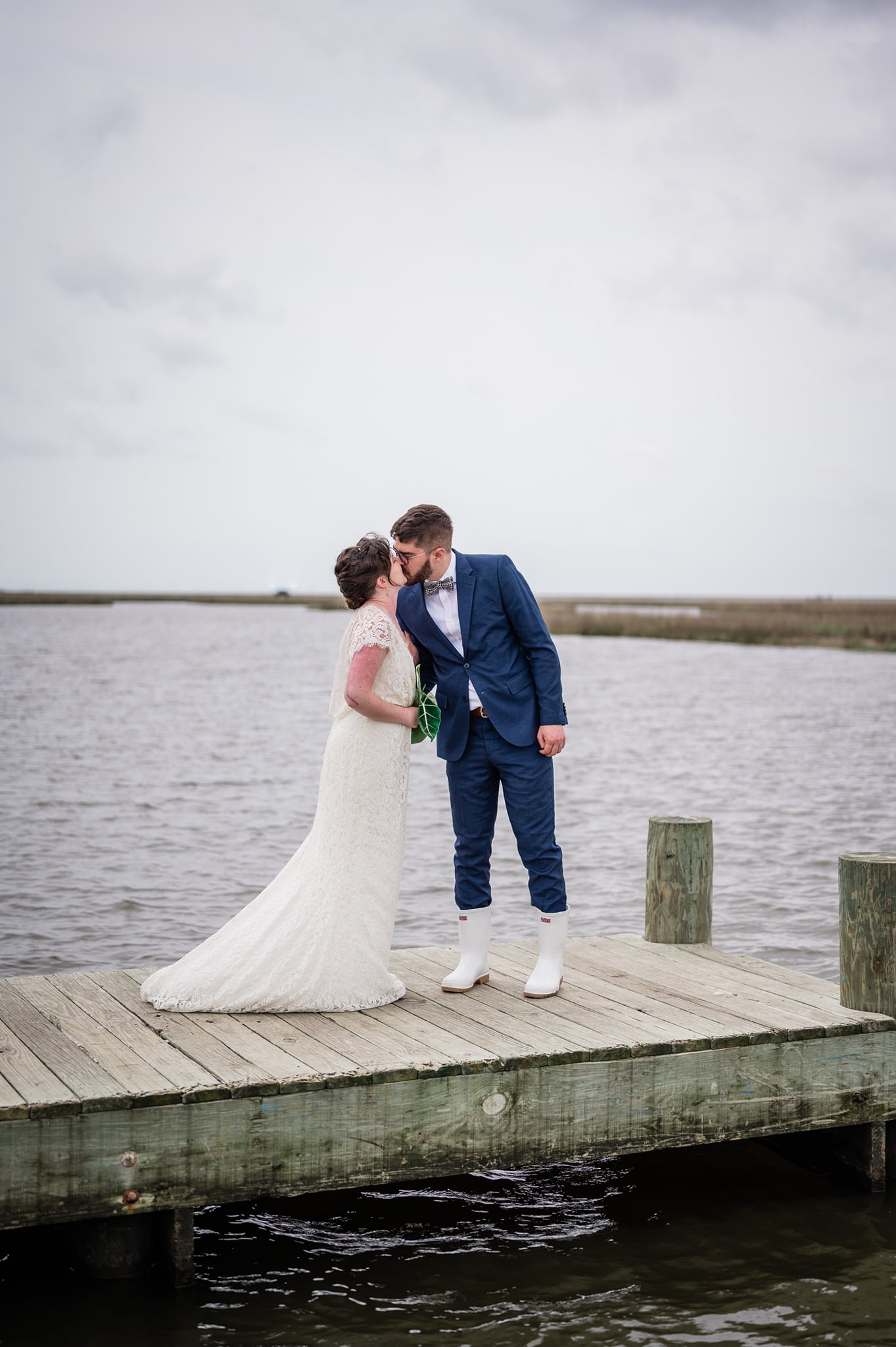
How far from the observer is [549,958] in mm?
5926

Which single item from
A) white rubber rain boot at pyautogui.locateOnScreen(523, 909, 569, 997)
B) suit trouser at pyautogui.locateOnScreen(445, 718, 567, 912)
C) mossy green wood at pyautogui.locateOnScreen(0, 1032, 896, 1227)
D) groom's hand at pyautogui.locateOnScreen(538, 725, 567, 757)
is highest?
groom's hand at pyautogui.locateOnScreen(538, 725, 567, 757)

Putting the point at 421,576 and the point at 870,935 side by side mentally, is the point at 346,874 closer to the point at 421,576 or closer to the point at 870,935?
the point at 421,576

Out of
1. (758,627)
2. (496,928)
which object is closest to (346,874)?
(496,928)

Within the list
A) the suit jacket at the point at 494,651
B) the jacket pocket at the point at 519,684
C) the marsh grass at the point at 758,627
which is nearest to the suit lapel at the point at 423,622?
the suit jacket at the point at 494,651

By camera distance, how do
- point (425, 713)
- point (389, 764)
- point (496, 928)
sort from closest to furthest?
point (389, 764) → point (425, 713) → point (496, 928)

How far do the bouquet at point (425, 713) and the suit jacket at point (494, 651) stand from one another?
0.08 meters

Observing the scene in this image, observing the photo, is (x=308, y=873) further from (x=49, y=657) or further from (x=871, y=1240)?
(x=49, y=657)

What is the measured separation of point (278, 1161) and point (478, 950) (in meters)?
1.61

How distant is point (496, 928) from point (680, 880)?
172 inches

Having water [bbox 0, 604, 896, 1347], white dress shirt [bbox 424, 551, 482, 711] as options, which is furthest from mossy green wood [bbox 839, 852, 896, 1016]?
white dress shirt [bbox 424, 551, 482, 711]

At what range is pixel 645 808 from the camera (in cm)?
1788

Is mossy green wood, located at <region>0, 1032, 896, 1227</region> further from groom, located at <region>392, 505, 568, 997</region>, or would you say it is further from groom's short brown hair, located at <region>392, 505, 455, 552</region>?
groom's short brown hair, located at <region>392, 505, 455, 552</region>

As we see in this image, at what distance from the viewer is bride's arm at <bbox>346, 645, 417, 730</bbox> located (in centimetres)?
544

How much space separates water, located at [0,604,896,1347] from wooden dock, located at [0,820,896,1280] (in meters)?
0.42
